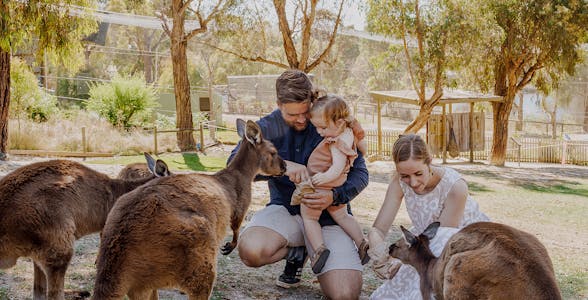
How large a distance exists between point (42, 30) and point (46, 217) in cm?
989

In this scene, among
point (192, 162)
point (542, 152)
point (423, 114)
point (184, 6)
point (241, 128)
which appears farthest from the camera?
point (542, 152)

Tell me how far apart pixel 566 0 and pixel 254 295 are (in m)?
17.8

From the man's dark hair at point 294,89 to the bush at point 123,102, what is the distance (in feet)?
54.5

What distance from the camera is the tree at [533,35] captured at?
61.7 ft

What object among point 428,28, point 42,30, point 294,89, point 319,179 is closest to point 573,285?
point 319,179

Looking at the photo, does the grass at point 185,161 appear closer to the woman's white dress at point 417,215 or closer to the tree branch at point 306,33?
the tree branch at point 306,33

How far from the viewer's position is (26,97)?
62.8ft

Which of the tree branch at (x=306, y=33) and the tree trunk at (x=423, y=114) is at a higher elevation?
the tree branch at (x=306, y=33)

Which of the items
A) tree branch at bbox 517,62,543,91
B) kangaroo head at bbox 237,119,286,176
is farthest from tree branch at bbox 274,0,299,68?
kangaroo head at bbox 237,119,286,176

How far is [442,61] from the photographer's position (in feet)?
57.2

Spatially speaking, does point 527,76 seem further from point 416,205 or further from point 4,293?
point 4,293

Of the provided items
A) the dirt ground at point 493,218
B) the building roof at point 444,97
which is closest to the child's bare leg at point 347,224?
the dirt ground at point 493,218

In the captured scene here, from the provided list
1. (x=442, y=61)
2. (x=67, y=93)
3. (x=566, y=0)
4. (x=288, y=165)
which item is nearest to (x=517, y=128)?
(x=566, y=0)

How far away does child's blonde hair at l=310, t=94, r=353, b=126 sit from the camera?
418 cm
